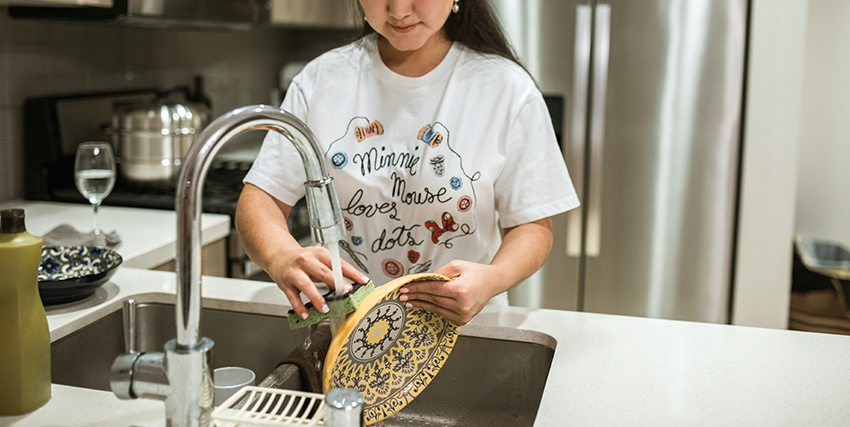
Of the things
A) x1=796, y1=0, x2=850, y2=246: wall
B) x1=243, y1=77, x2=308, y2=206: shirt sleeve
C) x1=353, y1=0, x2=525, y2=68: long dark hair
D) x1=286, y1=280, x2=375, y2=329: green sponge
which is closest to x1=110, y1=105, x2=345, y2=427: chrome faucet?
x1=286, y1=280, x2=375, y2=329: green sponge

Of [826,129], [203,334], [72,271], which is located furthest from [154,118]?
[826,129]

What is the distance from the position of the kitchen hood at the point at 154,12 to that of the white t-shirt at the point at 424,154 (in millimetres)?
784

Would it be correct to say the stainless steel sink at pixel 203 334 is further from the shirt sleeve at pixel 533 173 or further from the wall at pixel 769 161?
the wall at pixel 769 161

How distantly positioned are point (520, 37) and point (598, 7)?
25 centimetres

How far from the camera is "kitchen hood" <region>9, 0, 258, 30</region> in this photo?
5.76 feet

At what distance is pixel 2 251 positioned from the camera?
0.79 m

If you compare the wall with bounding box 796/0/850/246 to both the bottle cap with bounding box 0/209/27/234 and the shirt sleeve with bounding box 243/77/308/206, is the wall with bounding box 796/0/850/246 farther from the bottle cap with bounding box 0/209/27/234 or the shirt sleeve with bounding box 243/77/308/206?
the bottle cap with bounding box 0/209/27/234

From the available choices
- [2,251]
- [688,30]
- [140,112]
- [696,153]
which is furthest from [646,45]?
[2,251]

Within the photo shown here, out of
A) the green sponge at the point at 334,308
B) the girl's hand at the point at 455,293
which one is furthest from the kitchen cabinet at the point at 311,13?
the green sponge at the point at 334,308

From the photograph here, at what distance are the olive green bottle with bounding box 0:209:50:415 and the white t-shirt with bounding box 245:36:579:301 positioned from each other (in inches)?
16.5

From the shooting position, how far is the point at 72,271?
118 cm

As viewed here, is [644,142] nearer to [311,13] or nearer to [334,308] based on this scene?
[311,13]

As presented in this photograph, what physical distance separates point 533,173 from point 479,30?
27 centimetres

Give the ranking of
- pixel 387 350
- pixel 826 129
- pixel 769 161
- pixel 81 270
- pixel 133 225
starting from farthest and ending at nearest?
pixel 826 129, pixel 769 161, pixel 133 225, pixel 81 270, pixel 387 350
